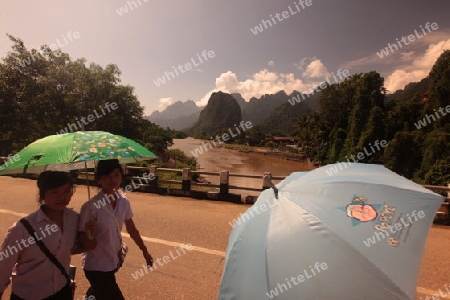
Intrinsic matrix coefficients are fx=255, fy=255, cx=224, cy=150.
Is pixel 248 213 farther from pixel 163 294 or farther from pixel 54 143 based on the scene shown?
pixel 163 294

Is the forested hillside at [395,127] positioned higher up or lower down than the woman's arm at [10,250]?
lower down

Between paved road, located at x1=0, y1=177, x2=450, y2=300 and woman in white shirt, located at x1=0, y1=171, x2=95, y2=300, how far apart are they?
213 cm

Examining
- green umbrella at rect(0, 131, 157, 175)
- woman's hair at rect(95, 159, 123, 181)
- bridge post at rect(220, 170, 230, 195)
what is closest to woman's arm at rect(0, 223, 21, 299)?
green umbrella at rect(0, 131, 157, 175)

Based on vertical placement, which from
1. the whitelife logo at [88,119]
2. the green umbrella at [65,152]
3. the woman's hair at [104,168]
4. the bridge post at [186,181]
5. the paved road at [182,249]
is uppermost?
the whitelife logo at [88,119]

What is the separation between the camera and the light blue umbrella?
1.34 meters

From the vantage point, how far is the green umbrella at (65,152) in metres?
1.93

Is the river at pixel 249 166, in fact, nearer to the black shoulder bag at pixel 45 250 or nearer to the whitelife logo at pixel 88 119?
the whitelife logo at pixel 88 119

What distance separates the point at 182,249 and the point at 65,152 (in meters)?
3.76

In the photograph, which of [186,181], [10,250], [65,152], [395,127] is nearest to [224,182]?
[186,181]

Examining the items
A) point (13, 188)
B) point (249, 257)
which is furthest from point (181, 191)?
point (249, 257)

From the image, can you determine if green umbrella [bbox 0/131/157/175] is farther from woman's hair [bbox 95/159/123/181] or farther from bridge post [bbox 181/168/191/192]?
bridge post [bbox 181/168/191/192]

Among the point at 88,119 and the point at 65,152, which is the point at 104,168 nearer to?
the point at 65,152

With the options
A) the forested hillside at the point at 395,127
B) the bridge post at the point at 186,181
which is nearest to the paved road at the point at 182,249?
the bridge post at the point at 186,181

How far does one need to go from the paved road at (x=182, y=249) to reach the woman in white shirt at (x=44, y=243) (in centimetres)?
213
